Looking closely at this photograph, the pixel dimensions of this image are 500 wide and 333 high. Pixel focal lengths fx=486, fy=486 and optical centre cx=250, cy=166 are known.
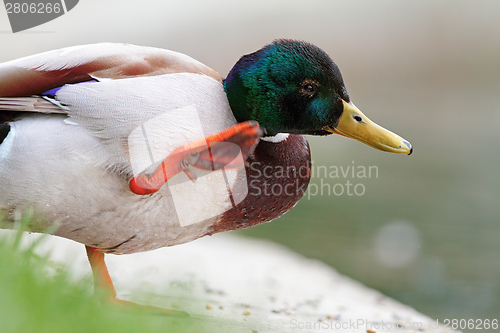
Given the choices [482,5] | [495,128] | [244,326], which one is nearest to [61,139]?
[244,326]

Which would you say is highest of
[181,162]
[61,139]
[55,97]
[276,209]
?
[55,97]

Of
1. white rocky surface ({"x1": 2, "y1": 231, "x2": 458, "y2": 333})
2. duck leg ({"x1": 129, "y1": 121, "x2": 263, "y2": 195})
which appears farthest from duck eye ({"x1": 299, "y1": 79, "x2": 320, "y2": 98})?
white rocky surface ({"x1": 2, "y1": 231, "x2": 458, "y2": 333})

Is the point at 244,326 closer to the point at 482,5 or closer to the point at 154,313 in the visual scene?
the point at 154,313

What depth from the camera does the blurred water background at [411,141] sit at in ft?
10.4

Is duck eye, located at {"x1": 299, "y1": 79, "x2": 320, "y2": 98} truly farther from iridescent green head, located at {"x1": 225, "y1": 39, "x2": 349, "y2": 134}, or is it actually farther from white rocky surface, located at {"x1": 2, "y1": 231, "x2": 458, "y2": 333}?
white rocky surface, located at {"x1": 2, "y1": 231, "x2": 458, "y2": 333}

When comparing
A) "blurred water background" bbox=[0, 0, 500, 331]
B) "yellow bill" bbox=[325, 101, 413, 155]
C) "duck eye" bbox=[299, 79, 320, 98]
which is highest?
"duck eye" bbox=[299, 79, 320, 98]

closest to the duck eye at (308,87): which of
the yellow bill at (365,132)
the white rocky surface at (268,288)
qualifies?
the yellow bill at (365,132)

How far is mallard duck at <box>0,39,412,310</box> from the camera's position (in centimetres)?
137

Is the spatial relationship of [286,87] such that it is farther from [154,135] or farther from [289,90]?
[154,135]

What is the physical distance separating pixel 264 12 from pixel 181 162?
755 cm

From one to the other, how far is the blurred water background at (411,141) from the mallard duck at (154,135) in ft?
4.94

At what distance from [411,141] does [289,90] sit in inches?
184

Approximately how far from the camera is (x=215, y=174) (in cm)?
152

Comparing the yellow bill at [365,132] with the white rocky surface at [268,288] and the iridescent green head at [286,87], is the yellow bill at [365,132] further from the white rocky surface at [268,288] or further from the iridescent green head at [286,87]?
the white rocky surface at [268,288]
